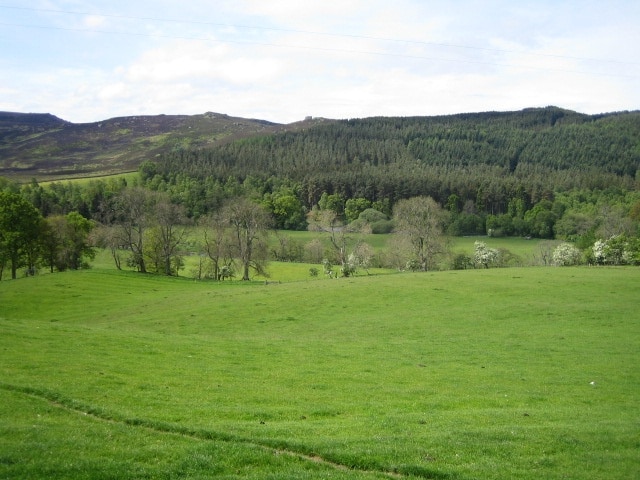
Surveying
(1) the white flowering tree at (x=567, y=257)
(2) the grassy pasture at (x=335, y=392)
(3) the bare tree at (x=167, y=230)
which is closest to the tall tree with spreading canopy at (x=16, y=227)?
(3) the bare tree at (x=167, y=230)

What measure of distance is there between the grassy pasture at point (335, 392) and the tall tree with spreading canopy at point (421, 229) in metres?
33.3

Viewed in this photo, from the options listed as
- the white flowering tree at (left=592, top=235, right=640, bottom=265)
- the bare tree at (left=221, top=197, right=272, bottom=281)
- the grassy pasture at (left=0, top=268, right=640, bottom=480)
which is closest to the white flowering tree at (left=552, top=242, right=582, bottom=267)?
the white flowering tree at (left=592, top=235, right=640, bottom=265)

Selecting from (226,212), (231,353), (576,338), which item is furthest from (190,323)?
(226,212)

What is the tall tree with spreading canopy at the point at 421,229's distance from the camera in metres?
76.8

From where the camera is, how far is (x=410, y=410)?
55.7 ft

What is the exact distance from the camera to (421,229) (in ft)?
252

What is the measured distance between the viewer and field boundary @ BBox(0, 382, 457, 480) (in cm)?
1135

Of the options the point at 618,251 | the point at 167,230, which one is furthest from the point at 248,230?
the point at 618,251

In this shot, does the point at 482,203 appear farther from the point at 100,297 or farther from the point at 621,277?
the point at 100,297

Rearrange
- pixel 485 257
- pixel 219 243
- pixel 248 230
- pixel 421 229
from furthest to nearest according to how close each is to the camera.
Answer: pixel 485 257 → pixel 219 243 → pixel 421 229 → pixel 248 230

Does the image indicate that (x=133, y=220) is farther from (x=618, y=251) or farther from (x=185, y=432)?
(x=618, y=251)

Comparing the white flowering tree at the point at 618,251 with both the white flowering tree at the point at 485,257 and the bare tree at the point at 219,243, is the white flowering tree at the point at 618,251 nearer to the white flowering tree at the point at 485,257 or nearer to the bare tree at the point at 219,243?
the white flowering tree at the point at 485,257

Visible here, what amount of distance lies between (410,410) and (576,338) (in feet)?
63.4

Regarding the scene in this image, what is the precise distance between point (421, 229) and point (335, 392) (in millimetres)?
60179
